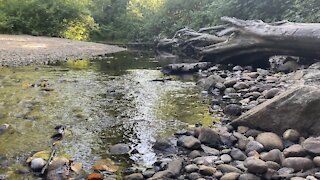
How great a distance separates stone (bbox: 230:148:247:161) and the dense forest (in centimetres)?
991

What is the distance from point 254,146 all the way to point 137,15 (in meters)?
40.9

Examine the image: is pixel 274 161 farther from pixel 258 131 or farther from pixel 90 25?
pixel 90 25

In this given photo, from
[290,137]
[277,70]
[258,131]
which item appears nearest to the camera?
[290,137]

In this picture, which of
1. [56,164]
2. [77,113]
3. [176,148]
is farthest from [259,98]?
[56,164]

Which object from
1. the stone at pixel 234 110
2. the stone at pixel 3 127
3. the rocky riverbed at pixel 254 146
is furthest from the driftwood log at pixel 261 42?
the stone at pixel 3 127

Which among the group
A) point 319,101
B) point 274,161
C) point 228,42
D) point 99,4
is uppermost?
point 99,4

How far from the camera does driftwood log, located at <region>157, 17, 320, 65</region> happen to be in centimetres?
844

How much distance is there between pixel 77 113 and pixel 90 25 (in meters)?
27.5

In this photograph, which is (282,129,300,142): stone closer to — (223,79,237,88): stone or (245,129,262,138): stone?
(245,129,262,138): stone

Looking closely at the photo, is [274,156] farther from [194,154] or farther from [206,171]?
[194,154]

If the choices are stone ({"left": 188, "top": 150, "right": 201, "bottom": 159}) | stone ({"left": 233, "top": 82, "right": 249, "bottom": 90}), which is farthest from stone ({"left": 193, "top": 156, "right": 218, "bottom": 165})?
stone ({"left": 233, "top": 82, "right": 249, "bottom": 90})

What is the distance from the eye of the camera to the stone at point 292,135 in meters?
4.50

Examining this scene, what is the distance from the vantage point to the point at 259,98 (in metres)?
6.86

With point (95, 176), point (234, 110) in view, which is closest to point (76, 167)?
point (95, 176)
